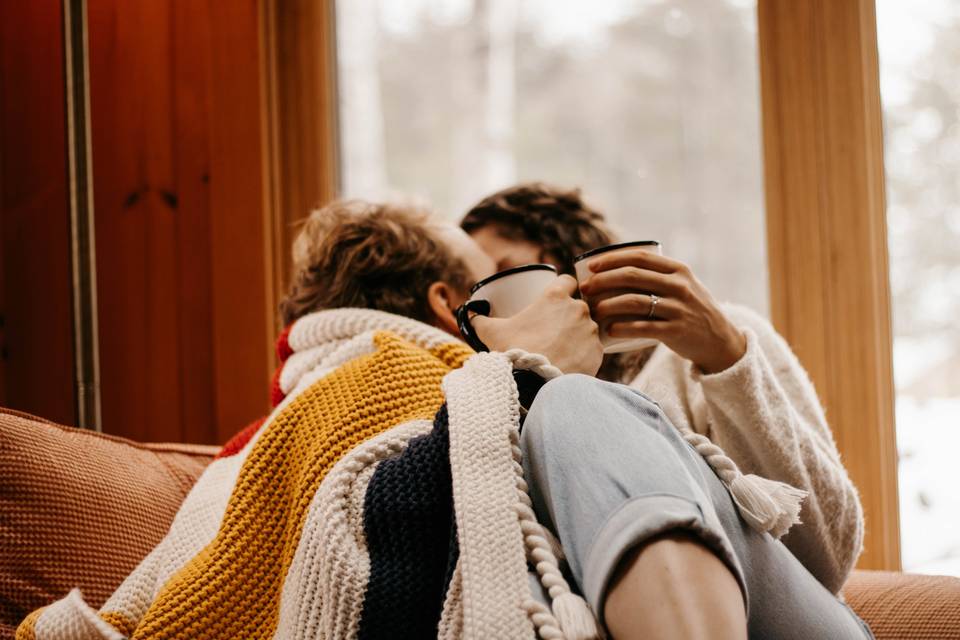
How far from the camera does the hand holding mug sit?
1077 millimetres

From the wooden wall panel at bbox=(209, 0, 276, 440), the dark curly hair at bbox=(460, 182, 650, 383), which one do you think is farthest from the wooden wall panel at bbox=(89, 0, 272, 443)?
the dark curly hair at bbox=(460, 182, 650, 383)

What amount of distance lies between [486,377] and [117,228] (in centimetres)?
154

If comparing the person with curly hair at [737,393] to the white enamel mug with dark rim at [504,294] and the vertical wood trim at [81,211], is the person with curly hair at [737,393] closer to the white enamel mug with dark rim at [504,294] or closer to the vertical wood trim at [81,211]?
the white enamel mug with dark rim at [504,294]

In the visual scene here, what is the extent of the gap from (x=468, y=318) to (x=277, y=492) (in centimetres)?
31

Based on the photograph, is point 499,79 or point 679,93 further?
point 499,79

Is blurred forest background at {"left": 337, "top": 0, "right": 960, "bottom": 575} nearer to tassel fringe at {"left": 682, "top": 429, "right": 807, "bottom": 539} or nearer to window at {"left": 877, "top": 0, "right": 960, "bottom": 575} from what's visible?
window at {"left": 877, "top": 0, "right": 960, "bottom": 575}

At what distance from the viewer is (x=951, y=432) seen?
161cm

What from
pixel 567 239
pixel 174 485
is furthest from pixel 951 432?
pixel 174 485

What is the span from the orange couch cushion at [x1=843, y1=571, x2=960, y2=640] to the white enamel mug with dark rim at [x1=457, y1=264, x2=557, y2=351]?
1.82ft

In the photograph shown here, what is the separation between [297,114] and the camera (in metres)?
2.15

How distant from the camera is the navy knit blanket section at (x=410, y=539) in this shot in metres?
0.78

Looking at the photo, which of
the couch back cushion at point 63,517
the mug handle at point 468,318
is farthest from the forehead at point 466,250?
the couch back cushion at point 63,517

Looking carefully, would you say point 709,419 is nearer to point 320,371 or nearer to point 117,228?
point 320,371

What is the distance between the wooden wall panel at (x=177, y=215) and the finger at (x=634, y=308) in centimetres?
118
